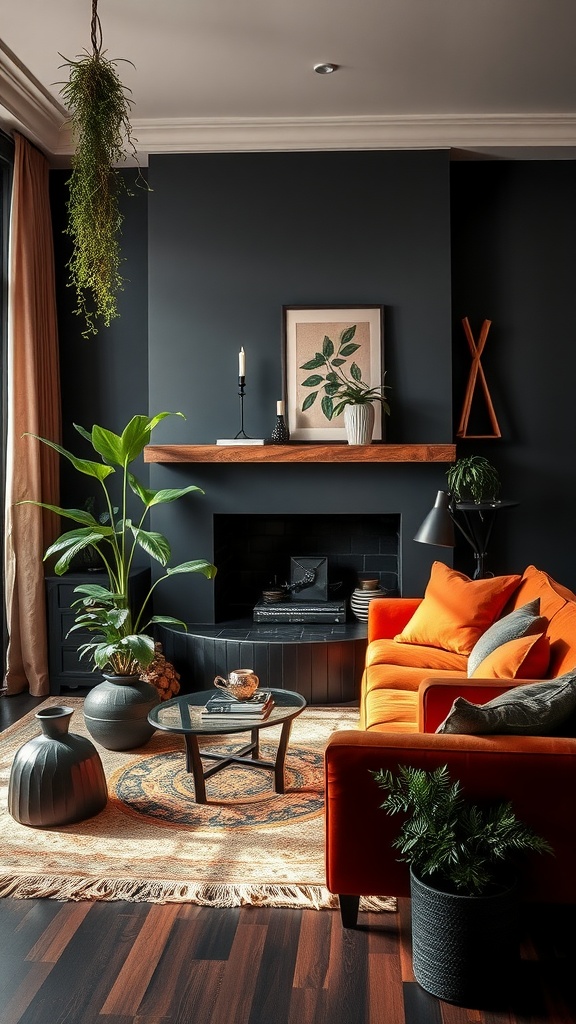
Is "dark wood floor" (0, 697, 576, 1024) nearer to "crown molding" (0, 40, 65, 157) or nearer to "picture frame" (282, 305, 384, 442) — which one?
"picture frame" (282, 305, 384, 442)

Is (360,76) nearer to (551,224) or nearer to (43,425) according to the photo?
(551,224)

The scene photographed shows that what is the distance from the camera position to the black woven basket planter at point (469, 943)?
6.75ft

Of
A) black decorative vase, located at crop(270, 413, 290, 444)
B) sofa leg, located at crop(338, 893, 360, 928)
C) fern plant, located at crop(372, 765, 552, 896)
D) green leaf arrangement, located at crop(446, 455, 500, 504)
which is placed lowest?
sofa leg, located at crop(338, 893, 360, 928)

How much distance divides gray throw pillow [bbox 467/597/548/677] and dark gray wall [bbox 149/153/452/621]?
62.5 inches

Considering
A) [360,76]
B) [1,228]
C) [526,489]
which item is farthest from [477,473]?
[1,228]

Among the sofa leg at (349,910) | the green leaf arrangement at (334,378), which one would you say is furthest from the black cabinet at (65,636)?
the sofa leg at (349,910)

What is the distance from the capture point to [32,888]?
8.71 ft

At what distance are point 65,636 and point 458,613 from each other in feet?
7.11

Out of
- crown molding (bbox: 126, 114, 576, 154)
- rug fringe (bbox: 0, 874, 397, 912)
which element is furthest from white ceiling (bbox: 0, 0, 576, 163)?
rug fringe (bbox: 0, 874, 397, 912)

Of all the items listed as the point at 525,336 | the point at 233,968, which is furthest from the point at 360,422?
the point at 233,968

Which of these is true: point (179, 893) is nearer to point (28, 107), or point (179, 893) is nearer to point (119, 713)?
point (119, 713)

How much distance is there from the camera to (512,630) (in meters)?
3.12

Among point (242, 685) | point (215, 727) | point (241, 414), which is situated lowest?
point (215, 727)

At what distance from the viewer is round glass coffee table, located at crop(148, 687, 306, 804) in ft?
10.3
